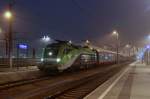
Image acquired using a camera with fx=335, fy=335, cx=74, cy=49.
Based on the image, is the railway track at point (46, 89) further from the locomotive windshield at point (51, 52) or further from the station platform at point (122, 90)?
the locomotive windshield at point (51, 52)

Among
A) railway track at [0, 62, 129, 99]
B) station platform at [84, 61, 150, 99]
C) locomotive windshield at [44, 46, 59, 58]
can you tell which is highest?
locomotive windshield at [44, 46, 59, 58]

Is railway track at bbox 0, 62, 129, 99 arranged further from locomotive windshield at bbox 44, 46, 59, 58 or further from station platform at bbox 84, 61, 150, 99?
locomotive windshield at bbox 44, 46, 59, 58

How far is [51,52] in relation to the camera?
35.9 m

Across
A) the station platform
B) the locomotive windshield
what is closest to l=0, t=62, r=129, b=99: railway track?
the station platform

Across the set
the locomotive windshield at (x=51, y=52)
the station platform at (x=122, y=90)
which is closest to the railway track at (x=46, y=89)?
the station platform at (x=122, y=90)

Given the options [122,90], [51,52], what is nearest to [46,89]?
[122,90]

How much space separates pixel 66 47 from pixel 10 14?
6993 millimetres

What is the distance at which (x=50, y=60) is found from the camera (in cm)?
3516

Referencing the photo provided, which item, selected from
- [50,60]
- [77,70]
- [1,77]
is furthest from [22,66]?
[1,77]

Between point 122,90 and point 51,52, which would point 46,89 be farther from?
point 51,52

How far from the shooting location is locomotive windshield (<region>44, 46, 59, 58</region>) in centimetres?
3536

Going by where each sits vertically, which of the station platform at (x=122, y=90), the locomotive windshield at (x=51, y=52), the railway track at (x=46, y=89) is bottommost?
the railway track at (x=46, y=89)

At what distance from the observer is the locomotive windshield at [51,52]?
3536cm

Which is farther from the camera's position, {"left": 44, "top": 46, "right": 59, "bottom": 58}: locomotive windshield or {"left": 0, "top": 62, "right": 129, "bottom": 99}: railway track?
{"left": 44, "top": 46, "right": 59, "bottom": 58}: locomotive windshield
